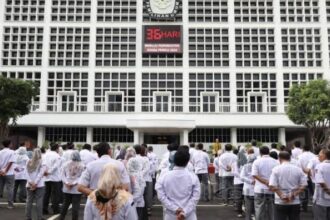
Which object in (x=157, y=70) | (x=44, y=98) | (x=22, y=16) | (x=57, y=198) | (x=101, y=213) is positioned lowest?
(x=57, y=198)

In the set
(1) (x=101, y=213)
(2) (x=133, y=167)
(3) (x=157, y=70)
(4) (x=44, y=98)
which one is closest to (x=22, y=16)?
(4) (x=44, y=98)

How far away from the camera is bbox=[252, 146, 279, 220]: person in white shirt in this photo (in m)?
8.05

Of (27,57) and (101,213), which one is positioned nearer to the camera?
(101,213)

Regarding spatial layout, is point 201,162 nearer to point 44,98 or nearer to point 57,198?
point 57,198

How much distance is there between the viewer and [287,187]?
6.91 metres

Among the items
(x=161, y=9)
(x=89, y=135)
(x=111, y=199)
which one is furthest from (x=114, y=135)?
(x=111, y=199)

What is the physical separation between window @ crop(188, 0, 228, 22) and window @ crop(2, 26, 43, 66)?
16.8 m

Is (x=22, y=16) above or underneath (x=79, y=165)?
above

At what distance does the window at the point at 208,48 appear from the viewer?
41.7 m

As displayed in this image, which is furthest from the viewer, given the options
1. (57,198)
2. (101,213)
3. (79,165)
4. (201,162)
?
(201,162)

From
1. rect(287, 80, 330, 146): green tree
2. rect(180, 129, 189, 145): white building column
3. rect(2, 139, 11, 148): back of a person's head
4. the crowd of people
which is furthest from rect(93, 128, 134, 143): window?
rect(2, 139, 11, 148): back of a person's head

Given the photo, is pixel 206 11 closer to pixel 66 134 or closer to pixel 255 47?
pixel 255 47

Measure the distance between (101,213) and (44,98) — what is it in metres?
39.2

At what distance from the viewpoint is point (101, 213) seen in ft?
12.7
